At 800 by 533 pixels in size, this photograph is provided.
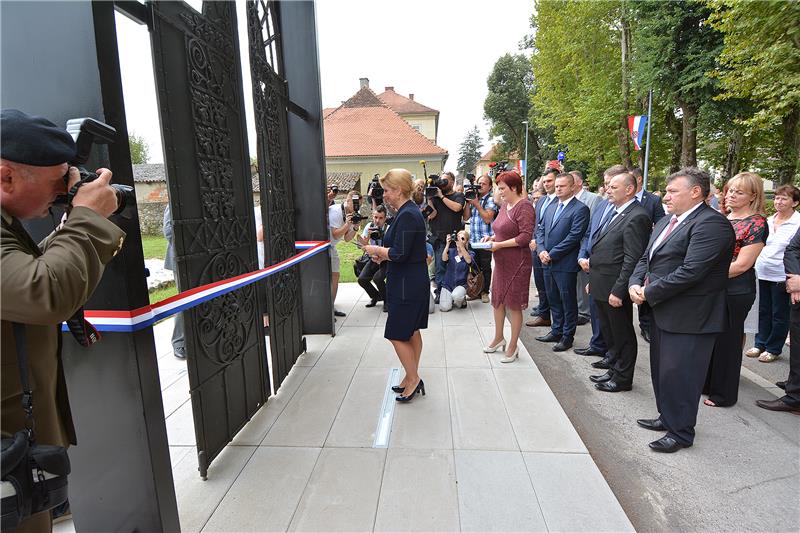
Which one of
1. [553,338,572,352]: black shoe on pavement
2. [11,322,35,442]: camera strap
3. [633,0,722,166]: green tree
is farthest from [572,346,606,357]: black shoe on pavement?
[633,0,722,166]: green tree

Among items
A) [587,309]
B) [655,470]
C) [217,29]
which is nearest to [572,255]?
[587,309]

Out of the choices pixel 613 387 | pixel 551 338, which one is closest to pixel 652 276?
pixel 613 387

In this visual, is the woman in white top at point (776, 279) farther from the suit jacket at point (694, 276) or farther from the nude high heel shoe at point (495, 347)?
the nude high heel shoe at point (495, 347)

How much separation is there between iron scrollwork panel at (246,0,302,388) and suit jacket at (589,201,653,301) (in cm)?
289

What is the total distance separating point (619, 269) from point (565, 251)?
1.08 metres

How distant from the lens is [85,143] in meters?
1.41

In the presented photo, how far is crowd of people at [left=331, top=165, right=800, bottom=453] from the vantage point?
2678mm

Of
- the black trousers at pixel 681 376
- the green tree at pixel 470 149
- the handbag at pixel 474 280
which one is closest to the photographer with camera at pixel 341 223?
the handbag at pixel 474 280

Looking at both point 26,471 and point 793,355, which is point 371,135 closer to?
point 793,355

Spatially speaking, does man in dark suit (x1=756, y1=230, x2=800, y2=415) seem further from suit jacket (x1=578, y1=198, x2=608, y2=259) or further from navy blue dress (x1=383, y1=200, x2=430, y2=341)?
navy blue dress (x1=383, y1=200, x2=430, y2=341)

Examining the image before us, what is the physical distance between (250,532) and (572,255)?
4.02m

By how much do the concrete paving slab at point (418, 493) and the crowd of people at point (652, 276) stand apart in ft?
2.63

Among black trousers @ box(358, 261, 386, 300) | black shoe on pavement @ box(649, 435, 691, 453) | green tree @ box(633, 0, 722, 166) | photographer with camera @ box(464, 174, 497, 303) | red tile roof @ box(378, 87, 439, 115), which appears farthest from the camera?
red tile roof @ box(378, 87, 439, 115)

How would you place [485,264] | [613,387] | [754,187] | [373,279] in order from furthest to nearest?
A: [485,264]
[373,279]
[613,387]
[754,187]
